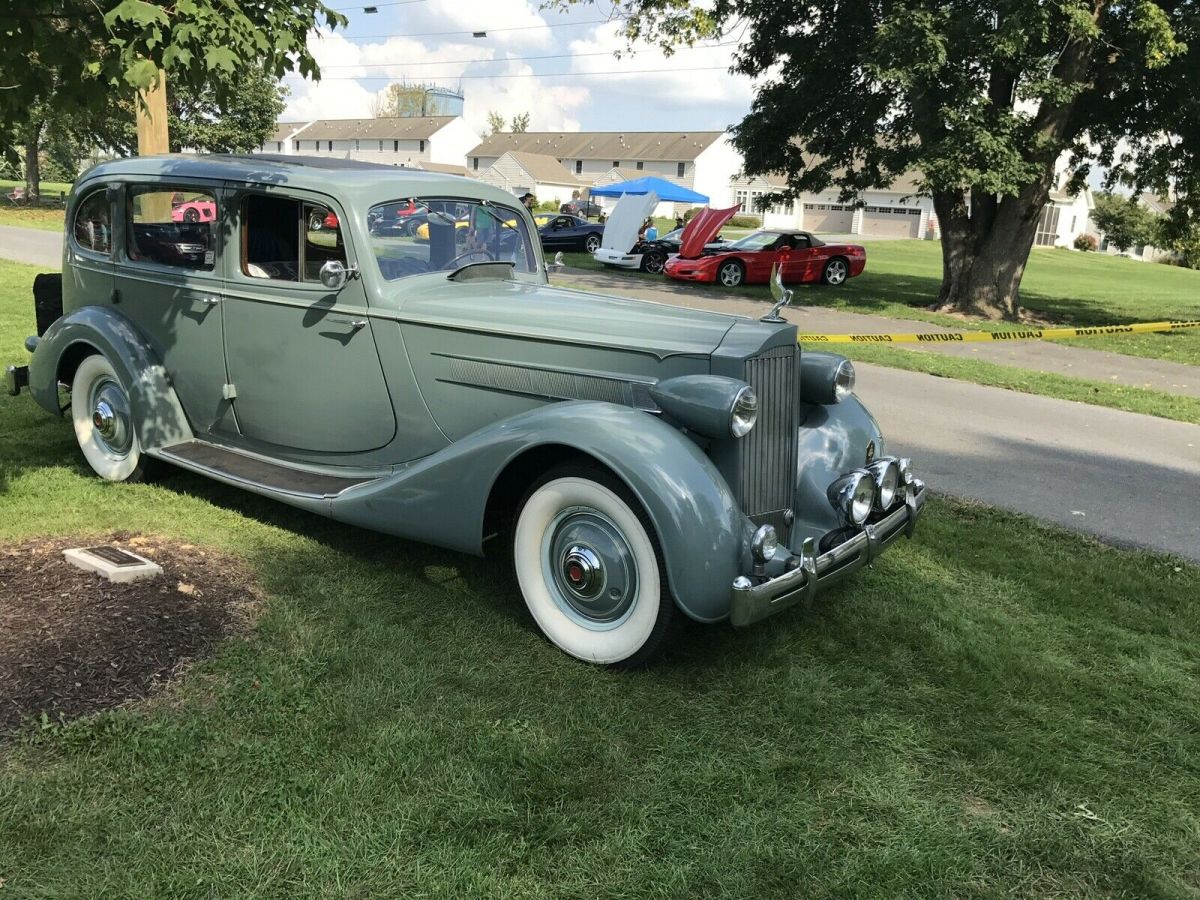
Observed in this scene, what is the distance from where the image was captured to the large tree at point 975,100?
13391 millimetres

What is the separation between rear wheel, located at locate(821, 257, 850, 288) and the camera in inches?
870

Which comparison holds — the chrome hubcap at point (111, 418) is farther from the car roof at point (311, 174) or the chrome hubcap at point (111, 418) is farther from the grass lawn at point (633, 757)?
the car roof at point (311, 174)

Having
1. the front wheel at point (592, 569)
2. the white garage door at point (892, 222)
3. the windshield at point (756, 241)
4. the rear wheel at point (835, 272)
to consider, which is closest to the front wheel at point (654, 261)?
the windshield at point (756, 241)

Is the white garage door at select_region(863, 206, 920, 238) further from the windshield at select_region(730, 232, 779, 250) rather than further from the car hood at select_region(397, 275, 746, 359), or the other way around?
the car hood at select_region(397, 275, 746, 359)

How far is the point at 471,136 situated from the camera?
83.6m

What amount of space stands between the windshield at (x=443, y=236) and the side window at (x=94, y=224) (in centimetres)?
205

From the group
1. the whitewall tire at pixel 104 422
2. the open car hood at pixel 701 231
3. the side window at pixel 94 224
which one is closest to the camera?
the whitewall tire at pixel 104 422

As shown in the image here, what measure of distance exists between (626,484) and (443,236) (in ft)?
6.75

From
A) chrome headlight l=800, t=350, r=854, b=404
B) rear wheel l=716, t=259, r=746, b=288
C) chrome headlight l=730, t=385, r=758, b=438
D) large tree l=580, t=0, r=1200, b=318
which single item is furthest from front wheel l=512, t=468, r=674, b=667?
rear wheel l=716, t=259, r=746, b=288

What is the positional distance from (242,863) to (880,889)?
174 centimetres

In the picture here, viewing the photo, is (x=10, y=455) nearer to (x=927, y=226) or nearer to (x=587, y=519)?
(x=587, y=519)

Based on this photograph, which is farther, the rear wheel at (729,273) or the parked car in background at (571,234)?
the parked car in background at (571,234)

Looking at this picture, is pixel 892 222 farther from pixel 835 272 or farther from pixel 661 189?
pixel 835 272

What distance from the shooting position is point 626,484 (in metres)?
3.38
